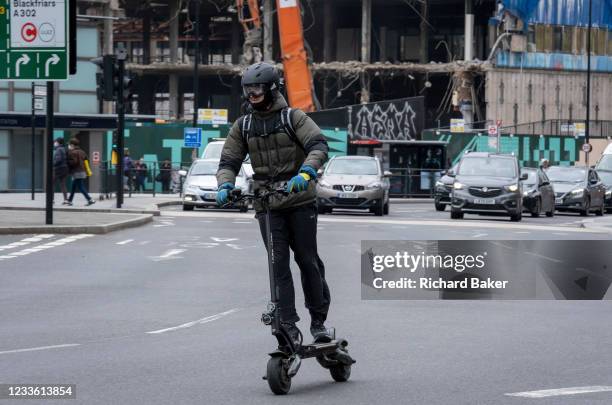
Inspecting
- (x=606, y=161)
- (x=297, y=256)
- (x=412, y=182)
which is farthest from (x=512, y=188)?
(x=297, y=256)

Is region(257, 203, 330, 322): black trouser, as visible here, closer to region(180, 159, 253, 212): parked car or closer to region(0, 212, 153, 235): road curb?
region(0, 212, 153, 235): road curb

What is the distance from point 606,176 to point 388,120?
20618 millimetres

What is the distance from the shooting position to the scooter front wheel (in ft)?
26.3

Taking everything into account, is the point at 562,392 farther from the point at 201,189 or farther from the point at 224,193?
the point at 201,189

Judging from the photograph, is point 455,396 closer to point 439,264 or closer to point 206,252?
point 439,264

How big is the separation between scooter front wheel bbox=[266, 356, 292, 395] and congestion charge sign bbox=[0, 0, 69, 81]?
18.0 metres

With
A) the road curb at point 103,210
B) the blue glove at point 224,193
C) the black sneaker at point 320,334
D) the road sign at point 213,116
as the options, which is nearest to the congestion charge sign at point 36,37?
the road curb at point 103,210

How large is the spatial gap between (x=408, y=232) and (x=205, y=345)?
18547mm

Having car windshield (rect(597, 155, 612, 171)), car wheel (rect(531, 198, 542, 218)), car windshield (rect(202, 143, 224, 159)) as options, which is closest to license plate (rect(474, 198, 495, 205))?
car wheel (rect(531, 198, 542, 218))

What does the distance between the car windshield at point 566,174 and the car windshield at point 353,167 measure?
8478 mm

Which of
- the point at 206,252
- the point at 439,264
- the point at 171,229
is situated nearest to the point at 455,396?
the point at 439,264

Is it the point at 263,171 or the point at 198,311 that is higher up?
the point at 263,171

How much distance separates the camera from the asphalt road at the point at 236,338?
827cm

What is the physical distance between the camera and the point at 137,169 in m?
51.3
